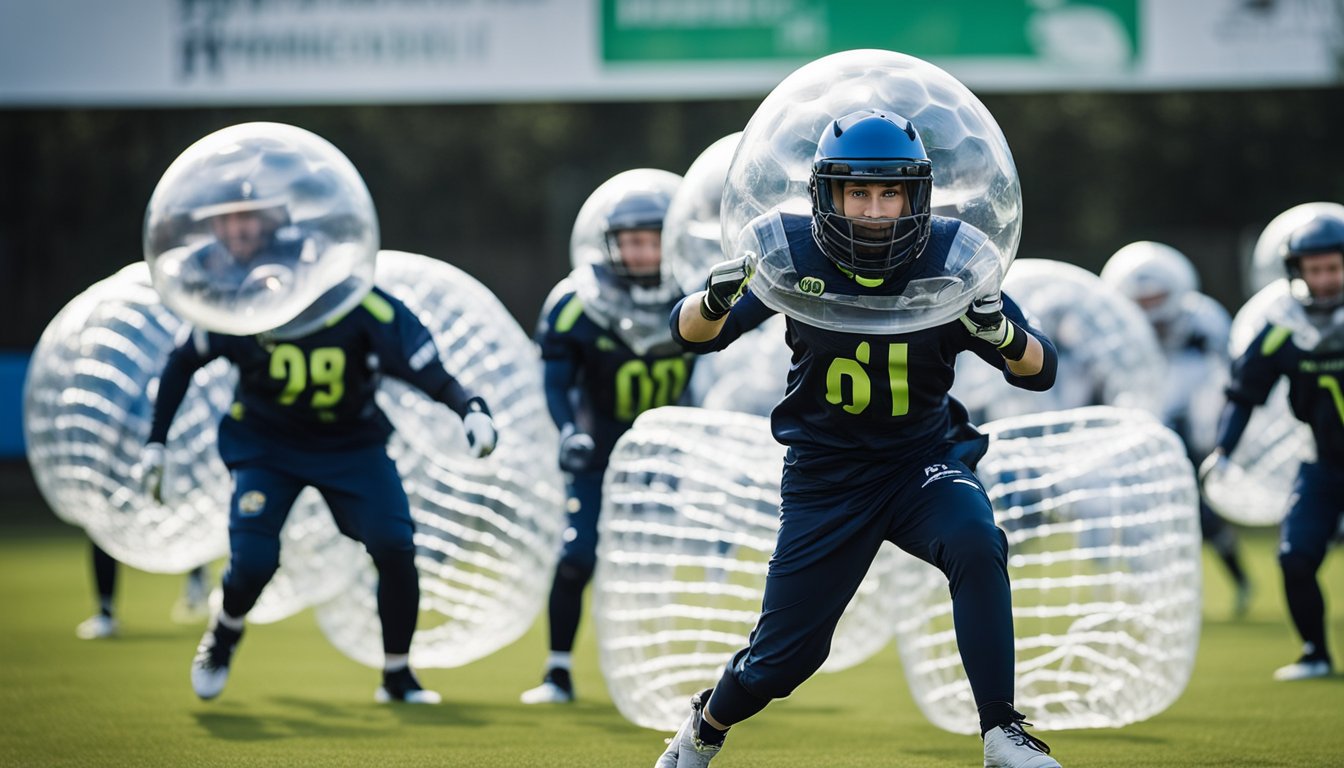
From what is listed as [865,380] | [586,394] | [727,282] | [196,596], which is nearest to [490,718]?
[586,394]

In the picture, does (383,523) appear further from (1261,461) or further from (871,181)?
(1261,461)

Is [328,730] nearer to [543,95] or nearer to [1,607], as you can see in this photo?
[1,607]

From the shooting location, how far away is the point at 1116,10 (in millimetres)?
15727

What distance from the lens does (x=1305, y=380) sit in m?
7.39

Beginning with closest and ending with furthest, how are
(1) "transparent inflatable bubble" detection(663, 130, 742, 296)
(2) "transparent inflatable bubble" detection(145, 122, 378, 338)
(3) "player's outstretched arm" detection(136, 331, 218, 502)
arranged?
1. (2) "transparent inflatable bubble" detection(145, 122, 378, 338)
2. (3) "player's outstretched arm" detection(136, 331, 218, 502)
3. (1) "transparent inflatable bubble" detection(663, 130, 742, 296)

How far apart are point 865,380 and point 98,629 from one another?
226 inches

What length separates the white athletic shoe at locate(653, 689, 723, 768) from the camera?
490 centimetres

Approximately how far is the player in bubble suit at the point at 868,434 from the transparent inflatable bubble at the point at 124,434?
3982mm

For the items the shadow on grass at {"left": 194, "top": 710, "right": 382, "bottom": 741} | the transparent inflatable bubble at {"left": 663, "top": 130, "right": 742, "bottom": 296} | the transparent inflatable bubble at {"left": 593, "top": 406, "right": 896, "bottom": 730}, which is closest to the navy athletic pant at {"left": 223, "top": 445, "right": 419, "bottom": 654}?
the shadow on grass at {"left": 194, "top": 710, "right": 382, "bottom": 741}

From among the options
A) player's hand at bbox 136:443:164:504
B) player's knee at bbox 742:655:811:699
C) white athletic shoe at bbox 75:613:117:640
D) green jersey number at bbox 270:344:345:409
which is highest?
green jersey number at bbox 270:344:345:409

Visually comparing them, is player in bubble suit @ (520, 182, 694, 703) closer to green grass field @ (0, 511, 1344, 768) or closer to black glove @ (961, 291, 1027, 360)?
green grass field @ (0, 511, 1344, 768)

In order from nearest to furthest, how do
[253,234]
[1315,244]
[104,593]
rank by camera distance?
[253,234] → [1315,244] → [104,593]

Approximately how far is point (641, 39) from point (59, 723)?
10.7 meters

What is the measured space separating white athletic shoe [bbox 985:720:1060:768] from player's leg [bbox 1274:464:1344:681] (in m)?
3.32
